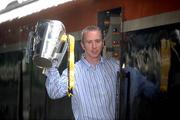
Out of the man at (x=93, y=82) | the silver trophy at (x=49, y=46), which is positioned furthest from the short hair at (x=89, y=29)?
the silver trophy at (x=49, y=46)

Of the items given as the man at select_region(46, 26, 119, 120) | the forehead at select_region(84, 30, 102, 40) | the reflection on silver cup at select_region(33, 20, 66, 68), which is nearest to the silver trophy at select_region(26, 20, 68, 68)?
the reflection on silver cup at select_region(33, 20, 66, 68)

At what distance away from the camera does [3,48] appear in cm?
785

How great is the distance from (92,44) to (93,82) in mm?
387

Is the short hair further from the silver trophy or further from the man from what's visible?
the silver trophy

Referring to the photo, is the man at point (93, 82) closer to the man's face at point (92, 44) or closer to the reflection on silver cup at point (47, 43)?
the man's face at point (92, 44)

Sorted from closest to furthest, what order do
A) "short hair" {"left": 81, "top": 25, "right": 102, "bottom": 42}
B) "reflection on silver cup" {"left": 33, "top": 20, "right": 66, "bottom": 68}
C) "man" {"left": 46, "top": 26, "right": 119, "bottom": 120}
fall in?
1. "man" {"left": 46, "top": 26, "right": 119, "bottom": 120}
2. "short hair" {"left": 81, "top": 25, "right": 102, "bottom": 42}
3. "reflection on silver cup" {"left": 33, "top": 20, "right": 66, "bottom": 68}

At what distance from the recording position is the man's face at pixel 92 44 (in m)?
4.63

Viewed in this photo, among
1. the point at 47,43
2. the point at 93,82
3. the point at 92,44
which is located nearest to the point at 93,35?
the point at 92,44

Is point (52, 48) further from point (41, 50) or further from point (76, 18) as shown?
point (76, 18)

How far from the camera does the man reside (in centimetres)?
454

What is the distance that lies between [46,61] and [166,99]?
1659 millimetres

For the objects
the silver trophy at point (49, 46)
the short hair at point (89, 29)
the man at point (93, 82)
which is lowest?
the man at point (93, 82)

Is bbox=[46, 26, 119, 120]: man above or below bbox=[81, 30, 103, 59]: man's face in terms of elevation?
below

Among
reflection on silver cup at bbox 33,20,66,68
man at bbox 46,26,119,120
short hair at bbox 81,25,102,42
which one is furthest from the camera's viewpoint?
reflection on silver cup at bbox 33,20,66,68
